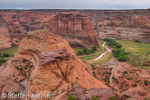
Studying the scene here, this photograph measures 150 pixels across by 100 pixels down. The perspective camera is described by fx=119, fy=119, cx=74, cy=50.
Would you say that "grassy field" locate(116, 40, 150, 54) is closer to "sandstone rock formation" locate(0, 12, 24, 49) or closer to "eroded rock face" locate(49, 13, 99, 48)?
"eroded rock face" locate(49, 13, 99, 48)

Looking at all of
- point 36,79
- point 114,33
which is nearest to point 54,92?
point 36,79

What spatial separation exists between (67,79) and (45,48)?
18.8ft

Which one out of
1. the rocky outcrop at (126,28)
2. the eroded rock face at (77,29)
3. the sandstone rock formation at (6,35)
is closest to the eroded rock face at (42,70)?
the eroded rock face at (77,29)

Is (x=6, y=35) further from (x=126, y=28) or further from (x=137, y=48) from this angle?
(x=126, y=28)

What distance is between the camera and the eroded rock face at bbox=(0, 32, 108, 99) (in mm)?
12039

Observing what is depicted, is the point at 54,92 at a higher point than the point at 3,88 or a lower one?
higher

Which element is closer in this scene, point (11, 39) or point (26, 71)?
point (26, 71)

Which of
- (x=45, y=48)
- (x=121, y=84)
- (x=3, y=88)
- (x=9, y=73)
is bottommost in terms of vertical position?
(x=121, y=84)

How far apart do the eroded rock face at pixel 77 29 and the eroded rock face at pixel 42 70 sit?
131ft

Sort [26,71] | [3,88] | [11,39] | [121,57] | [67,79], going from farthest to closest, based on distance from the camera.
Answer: [11,39] < [121,57] < [26,71] < [3,88] < [67,79]

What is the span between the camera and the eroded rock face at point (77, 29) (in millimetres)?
58375

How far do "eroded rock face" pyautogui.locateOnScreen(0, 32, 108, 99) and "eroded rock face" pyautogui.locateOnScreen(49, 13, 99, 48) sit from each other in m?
40.0

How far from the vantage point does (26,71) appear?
57.7ft

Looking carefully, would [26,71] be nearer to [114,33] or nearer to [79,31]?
[79,31]
